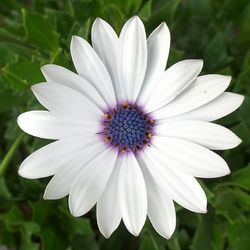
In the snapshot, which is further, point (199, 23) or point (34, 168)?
point (199, 23)

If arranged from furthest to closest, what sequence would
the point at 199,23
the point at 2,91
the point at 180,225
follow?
the point at 199,23
the point at 180,225
the point at 2,91

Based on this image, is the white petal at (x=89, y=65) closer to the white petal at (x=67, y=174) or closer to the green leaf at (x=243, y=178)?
the white petal at (x=67, y=174)

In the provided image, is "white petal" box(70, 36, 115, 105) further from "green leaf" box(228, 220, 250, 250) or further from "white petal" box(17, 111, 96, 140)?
"green leaf" box(228, 220, 250, 250)

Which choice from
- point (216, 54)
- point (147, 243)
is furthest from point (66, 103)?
point (216, 54)

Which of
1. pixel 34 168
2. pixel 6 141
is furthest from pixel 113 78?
pixel 6 141

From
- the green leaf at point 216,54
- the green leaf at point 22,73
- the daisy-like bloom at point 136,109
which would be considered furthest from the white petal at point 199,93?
the green leaf at point 216,54

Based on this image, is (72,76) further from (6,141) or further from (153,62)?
(6,141)
